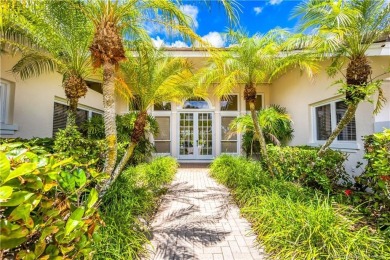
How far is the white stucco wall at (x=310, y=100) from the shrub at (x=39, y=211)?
6.69 m

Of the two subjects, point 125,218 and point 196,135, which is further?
point 196,135

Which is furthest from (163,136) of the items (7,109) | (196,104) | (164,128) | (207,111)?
(7,109)

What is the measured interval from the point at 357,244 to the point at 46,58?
7748mm

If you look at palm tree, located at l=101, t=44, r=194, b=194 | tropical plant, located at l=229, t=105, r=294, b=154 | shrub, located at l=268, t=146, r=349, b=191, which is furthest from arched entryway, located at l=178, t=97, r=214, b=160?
shrub, located at l=268, t=146, r=349, b=191

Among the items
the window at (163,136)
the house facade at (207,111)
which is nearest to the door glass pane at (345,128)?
the house facade at (207,111)

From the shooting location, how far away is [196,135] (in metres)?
13.8

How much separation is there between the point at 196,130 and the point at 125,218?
1007cm

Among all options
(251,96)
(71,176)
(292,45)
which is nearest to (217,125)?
(251,96)

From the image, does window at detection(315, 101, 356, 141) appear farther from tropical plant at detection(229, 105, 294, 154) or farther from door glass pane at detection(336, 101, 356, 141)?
tropical plant at detection(229, 105, 294, 154)

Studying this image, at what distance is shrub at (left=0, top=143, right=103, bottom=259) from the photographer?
142 centimetres

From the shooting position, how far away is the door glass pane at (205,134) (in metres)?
13.8

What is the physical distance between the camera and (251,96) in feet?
21.4

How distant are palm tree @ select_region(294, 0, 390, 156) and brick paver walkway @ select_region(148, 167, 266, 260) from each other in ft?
11.6

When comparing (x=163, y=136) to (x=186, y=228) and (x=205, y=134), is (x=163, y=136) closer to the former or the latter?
(x=205, y=134)
